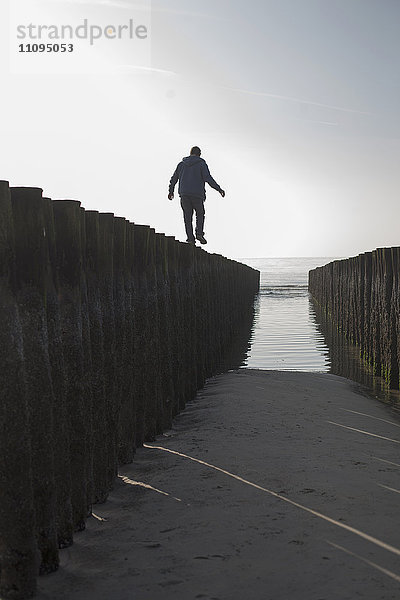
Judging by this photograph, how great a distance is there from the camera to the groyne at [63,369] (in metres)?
2.38

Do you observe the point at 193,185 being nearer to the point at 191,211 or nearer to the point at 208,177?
the point at 208,177

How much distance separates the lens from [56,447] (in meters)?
2.72

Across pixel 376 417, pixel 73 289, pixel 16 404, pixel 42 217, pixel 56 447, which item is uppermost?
pixel 42 217

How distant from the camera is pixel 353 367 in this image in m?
9.50

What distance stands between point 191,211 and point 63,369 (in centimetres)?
945

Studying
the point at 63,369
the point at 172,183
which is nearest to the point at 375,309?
the point at 172,183

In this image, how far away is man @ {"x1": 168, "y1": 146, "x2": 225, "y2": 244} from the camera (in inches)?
461

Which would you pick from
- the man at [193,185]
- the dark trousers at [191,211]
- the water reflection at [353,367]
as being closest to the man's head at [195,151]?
the man at [193,185]

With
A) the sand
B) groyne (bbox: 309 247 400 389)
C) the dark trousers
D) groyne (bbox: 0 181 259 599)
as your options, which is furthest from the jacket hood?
the sand

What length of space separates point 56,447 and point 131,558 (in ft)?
1.73

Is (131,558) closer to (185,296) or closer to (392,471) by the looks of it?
(392,471)

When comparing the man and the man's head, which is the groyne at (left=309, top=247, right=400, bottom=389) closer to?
the man

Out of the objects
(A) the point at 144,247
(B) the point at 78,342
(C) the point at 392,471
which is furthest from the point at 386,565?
(A) the point at 144,247

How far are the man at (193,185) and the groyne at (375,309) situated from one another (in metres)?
2.89
